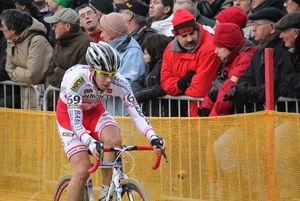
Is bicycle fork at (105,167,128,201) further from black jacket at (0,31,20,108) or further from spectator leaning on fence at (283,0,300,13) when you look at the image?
black jacket at (0,31,20,108)

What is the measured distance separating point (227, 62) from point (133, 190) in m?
2.35

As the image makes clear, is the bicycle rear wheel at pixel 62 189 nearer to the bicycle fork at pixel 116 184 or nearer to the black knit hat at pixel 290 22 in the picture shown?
the bicycle fork at pixel 116 184

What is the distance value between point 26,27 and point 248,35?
3.23 metres

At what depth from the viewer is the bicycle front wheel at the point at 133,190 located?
823 cm

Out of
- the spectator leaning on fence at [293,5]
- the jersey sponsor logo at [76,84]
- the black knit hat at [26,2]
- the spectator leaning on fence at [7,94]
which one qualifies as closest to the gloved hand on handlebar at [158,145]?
the jersey sponsor logo at [76,84]

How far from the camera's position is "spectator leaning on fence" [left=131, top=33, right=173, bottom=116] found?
10438mm

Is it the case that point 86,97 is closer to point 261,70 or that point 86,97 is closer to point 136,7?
point 261,70

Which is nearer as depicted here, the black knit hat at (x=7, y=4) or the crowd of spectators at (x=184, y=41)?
the crowd of spectators at (x=184, y=41)

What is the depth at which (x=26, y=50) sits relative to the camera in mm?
12047

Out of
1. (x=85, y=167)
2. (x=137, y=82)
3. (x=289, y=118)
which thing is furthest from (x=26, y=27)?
(x=289, y=118)

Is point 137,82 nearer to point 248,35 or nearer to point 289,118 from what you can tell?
point 248,35

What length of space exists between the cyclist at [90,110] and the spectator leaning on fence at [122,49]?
1641mm

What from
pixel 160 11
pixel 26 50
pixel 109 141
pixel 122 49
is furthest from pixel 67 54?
pixel 109 141

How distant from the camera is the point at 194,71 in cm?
1032
